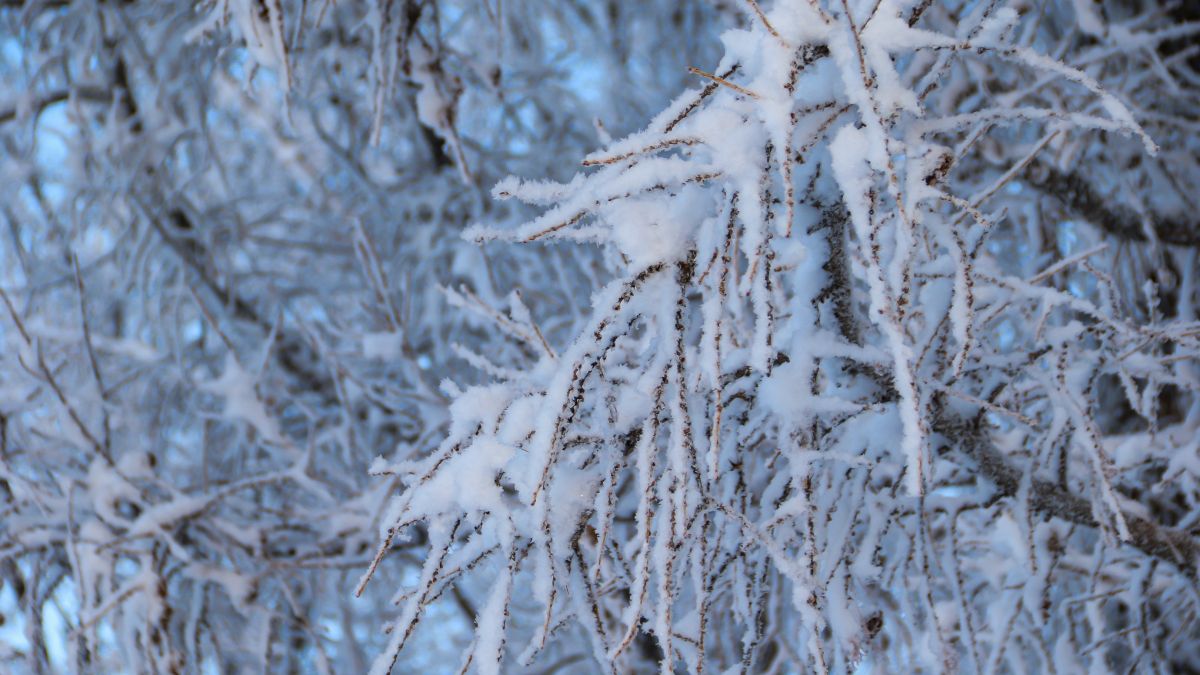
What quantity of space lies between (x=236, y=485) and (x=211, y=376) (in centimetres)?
193

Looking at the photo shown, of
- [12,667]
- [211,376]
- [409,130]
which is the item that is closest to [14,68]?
[211,376]

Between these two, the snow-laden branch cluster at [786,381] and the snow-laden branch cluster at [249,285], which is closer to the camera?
the snow-laden branch cluster at [786,381]

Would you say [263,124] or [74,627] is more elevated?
[263,124]


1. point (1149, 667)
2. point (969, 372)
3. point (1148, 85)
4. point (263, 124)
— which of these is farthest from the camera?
point (263, 124)

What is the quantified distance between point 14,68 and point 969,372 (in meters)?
4.18

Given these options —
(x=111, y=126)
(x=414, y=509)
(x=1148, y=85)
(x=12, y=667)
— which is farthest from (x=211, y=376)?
(x=1148, y=85)

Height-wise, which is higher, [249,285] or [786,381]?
[249,285]

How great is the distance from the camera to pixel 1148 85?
2.98 m

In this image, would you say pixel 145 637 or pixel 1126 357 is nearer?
pixel 1126 357

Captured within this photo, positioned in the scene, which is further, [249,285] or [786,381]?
[249,285]

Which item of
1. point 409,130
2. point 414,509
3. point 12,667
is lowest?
point 12,667

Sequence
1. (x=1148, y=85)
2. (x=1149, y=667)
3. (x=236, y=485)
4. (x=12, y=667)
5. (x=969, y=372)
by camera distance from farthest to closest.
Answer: (x=1148, y=85) < (x=12, y=667) < (x=236, y=485) < (x=1149, y=667) < (x=969, y=372)

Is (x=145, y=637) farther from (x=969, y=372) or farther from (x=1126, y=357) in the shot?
(x=1126, y=357)

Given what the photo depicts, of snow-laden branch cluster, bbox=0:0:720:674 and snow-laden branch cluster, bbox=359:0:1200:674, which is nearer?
snow-laden branch cluster, bbox=359:0:1200:674
